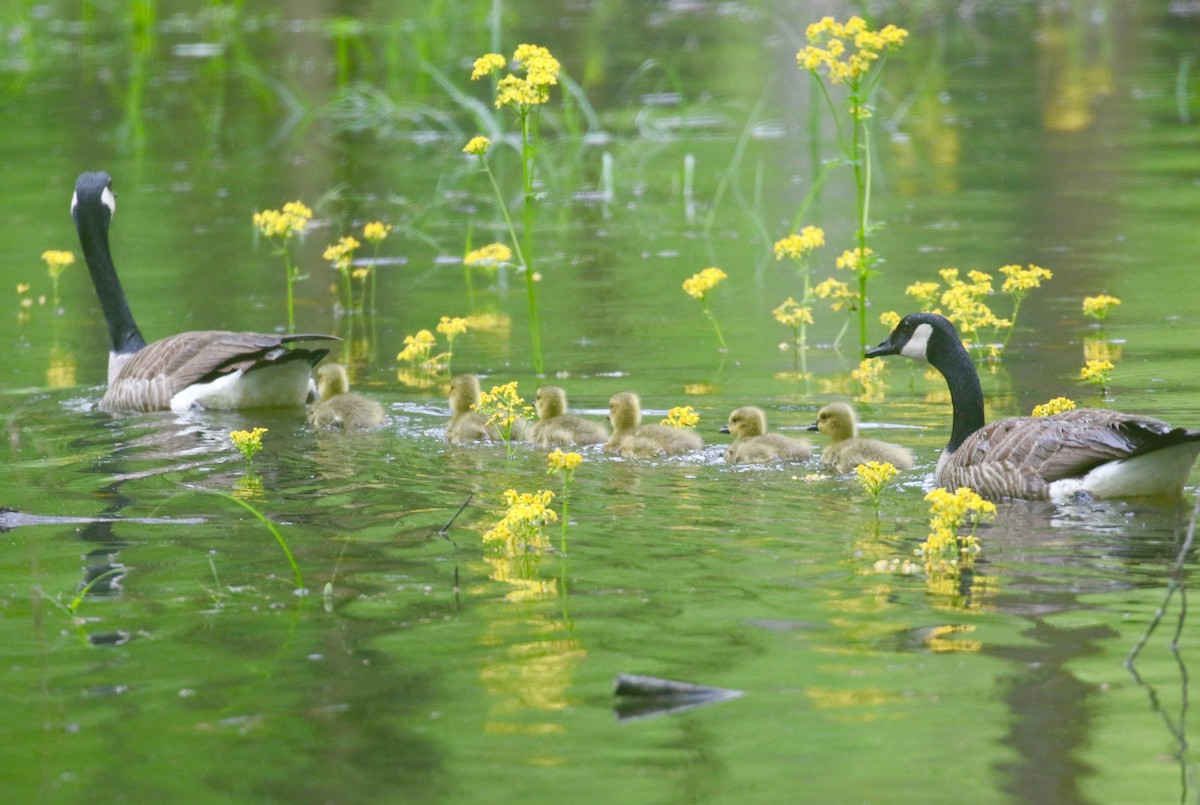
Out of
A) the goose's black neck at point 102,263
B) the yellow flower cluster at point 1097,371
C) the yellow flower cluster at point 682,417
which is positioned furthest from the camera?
the goose's black neck at point 102,263

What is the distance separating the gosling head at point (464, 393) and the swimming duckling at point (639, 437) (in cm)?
97

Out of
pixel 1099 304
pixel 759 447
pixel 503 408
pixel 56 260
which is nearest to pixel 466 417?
pixel 503 408

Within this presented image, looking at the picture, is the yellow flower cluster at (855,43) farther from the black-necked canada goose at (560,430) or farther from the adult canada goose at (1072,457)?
the adult canada goose at (1072,457)

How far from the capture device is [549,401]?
10242mm

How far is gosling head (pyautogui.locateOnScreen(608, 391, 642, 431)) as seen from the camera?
9945 mm

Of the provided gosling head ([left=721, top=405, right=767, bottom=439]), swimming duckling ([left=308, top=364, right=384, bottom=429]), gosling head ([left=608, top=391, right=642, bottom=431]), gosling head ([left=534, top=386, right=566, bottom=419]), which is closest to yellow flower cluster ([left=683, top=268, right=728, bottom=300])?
gosling head ([left=534, top=386, right=566, bottom=419])

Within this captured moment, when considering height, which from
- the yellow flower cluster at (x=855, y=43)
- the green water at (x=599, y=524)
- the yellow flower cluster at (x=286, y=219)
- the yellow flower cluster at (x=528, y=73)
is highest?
the yellow flower cluster at (x=855, y=43)

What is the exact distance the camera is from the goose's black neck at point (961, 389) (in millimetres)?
9203

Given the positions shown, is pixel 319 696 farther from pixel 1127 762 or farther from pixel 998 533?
pixel 998 533

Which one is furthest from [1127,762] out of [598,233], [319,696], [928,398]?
[598,233]

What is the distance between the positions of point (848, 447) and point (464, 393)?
A: 8.12ft

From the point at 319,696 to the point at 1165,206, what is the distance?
510 inches

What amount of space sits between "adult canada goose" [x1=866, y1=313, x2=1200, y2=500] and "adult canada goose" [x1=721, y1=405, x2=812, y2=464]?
813 millimetres

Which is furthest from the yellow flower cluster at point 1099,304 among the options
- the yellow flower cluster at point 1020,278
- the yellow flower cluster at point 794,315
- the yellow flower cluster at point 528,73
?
the yellow flower cluster at point 528,73
